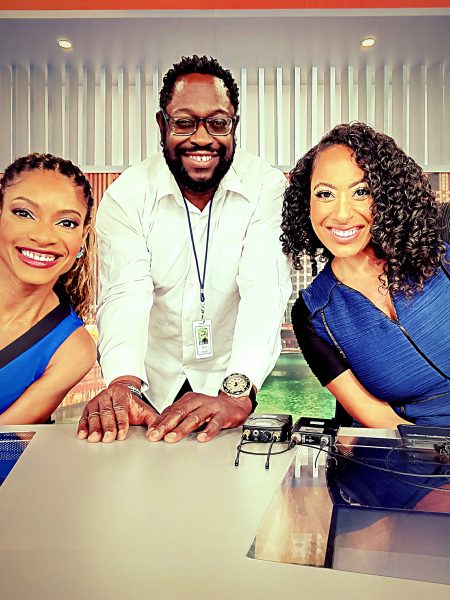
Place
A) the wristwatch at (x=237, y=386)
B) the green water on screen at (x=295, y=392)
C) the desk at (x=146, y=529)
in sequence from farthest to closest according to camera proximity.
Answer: the green water on screen at (x=295, y=392) → the wristwatch at (x=237, y=386) → the desk at (x=146, y=529)

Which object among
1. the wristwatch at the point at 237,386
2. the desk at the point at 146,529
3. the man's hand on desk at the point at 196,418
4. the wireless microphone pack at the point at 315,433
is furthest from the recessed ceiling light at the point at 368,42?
the desk at the point at 146,529

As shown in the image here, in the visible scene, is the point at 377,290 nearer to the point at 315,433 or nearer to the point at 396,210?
the point at 396,210

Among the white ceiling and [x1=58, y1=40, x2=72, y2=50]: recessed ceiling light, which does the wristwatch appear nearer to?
the white ceiling

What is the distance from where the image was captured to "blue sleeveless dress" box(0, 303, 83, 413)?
84.0 inches

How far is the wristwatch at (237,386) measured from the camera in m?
1.76

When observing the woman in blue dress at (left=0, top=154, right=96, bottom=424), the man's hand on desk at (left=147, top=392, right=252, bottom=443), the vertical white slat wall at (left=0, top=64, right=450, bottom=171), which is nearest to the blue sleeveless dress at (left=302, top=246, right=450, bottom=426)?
the man's hand on desk at (left=147, top=392, right=252, bottom=443)

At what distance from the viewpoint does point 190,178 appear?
2.38 m

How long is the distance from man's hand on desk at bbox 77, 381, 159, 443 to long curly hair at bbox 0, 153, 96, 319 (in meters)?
0.87

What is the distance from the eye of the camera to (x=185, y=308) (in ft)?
8.07

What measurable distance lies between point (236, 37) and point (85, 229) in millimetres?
1288

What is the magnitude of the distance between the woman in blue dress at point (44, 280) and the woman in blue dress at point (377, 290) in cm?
80

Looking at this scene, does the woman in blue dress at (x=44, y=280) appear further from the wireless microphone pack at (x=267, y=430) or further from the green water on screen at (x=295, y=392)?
the green water on screen at (x=295, y=392)

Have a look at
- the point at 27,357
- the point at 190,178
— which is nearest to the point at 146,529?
the point at 27,357
